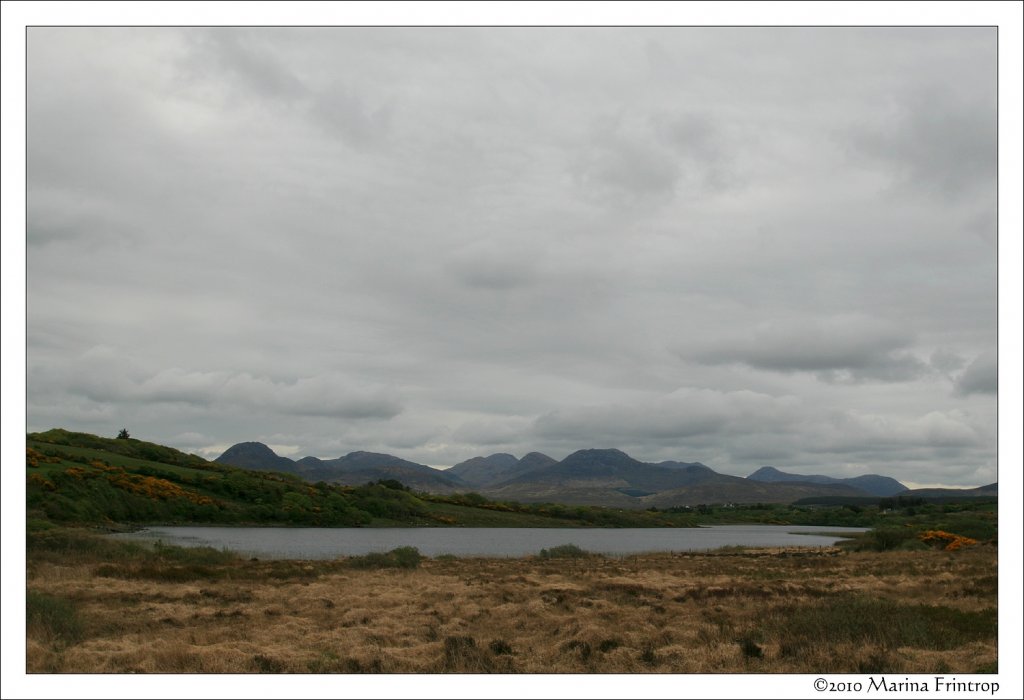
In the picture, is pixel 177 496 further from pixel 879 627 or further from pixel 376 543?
pixel 879 627

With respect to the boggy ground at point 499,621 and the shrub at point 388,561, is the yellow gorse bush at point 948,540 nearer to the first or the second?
the boggy ground at point 499,621

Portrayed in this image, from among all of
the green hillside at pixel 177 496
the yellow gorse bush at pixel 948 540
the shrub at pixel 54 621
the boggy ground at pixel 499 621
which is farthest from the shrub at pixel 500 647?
the green hillside at pixel 177 496

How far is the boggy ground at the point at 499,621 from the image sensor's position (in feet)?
64.3

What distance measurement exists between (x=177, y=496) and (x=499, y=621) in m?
129

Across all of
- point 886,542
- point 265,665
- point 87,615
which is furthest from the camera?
point 886,542

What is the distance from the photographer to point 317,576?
40781mm

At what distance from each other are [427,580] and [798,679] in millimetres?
25678

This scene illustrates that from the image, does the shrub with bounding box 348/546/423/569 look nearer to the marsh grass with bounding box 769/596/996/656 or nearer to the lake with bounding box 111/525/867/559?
the lake with bounding box 111/525/867/559

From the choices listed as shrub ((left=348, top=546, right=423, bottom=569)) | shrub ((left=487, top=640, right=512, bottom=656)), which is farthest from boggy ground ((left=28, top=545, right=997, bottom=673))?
shrub ((left=348, top=546, right=423, bottom=569))

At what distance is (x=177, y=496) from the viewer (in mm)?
136750

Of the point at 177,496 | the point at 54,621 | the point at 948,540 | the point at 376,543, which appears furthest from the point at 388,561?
the point at 177,496

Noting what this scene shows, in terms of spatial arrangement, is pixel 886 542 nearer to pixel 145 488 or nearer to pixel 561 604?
pixel 561 604

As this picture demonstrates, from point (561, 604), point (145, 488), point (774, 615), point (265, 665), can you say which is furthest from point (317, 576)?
point (145, 488)

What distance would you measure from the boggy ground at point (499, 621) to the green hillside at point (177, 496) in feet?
222
